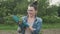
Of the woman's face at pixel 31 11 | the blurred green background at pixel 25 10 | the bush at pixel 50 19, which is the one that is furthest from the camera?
the bush at pixel 50 19

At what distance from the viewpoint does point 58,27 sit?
32.2 feet

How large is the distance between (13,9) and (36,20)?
7.94 metres

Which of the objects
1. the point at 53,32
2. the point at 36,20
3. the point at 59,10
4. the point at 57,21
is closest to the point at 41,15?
the point at 57,21

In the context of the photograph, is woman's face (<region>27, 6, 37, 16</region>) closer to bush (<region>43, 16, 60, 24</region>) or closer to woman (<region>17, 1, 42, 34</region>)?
woman (<region>17, 1, 42, 34</region>)

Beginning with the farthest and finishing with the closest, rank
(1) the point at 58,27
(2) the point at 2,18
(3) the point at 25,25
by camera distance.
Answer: (2) the point at 2,18 → (1) the point at 58,27 → (3) the point at 25,25

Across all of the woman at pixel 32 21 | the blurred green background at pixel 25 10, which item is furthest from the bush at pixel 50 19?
the woman at pixel 32 21

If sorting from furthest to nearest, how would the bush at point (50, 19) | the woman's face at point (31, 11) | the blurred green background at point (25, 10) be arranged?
Answer: the bush at point (50, 19) < the blurred green background at point (25, 10) < the woman's face at point (31, 11)

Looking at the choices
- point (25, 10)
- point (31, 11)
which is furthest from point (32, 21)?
point (25, 10)

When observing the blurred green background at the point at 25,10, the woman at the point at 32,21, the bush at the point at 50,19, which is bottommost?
the bush at the point at 50,19

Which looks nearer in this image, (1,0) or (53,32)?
(53,32)

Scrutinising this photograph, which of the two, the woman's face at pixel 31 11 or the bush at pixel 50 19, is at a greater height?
the woman's face at pixel 31 11

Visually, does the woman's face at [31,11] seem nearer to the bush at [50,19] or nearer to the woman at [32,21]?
the woman at [32,21]

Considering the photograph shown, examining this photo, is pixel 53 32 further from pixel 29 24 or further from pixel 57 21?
pixel 29 24

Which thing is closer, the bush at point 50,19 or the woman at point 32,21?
the woman at point 32,21
